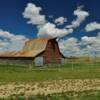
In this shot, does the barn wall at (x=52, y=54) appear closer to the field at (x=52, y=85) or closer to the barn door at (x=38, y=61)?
the barn door at (x=38, y=61)

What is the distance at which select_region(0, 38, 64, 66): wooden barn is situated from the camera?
59900 mm

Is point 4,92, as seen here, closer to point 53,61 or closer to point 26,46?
point 53,61

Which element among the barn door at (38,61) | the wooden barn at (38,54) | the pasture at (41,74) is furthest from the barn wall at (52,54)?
the pasture at (41,74)

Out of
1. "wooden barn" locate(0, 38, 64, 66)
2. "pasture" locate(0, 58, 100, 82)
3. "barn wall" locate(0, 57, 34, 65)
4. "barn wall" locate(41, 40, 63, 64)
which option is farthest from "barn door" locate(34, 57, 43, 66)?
"pasture" locate(0, 58, 100, 82)

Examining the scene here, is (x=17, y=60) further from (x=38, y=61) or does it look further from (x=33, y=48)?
(x=38, y=61)

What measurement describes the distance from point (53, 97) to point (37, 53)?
43547 mm

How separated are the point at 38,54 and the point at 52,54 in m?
5.40

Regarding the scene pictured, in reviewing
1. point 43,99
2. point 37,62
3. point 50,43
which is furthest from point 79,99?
point 50,43

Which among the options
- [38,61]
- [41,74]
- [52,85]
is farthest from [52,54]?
[52,85]

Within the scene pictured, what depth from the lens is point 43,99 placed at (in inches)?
607

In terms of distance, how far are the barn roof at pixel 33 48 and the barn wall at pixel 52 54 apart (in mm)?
1125

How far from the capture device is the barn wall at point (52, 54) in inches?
2456

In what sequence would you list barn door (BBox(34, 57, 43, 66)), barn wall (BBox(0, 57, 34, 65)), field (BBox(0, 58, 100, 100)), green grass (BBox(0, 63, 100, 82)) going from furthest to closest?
1. barn wall (BBox(0, 57, 34, 65))
2. barn door (BBox(34, 57, 43, 66))
3. green grass (BBox(0, 63, 100, 82))
4. field (BBox(0, 58, 100, 100))

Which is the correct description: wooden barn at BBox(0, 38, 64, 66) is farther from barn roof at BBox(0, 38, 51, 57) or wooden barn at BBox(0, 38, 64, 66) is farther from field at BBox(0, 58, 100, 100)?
field at BBox(0, 58, 100, 100)
